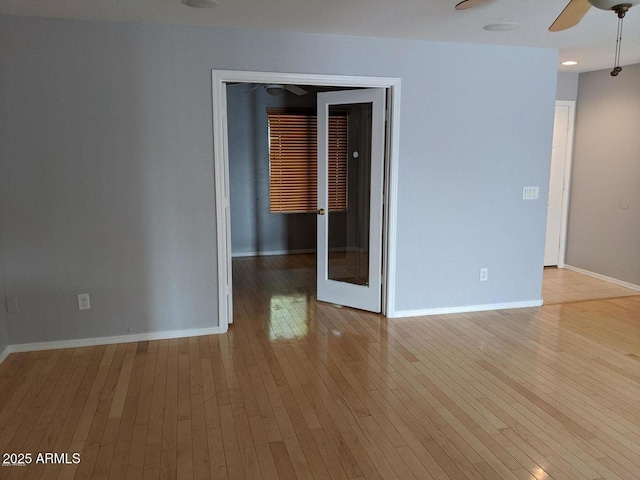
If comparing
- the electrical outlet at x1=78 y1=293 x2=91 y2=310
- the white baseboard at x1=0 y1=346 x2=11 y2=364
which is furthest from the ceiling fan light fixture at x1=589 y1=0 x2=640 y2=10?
the white baseboard at x1=0 y1=346 x2=11 y2=364

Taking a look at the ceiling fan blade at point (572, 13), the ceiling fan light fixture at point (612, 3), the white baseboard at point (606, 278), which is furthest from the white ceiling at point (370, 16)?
the white baseboard at point (606, 278)

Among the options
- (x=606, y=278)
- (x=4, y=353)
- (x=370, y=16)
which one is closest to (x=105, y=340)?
(x=4, y=353)

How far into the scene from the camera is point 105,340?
3.86m

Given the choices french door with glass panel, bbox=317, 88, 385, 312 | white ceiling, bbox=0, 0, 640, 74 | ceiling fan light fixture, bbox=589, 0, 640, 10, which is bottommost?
french door with glass panel, bbox=317, 88, 385, 312

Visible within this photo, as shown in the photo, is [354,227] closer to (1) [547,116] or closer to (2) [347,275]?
(2) [347,275]

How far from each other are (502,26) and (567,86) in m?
2.97

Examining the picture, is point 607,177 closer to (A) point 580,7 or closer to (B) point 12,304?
(A) point 580,7

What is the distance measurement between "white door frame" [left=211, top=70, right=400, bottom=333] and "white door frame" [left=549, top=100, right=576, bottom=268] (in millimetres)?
3075

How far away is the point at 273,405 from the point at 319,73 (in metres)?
2.58

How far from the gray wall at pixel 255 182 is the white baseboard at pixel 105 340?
335cm

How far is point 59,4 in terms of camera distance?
3135 millimetres

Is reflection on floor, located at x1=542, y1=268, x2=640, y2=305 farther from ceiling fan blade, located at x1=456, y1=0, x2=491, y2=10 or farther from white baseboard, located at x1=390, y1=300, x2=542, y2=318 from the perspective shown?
ceiling fan blade, located at x1=456, y1=0, x2=491, y2=10

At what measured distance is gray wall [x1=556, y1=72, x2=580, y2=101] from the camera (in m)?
6.02

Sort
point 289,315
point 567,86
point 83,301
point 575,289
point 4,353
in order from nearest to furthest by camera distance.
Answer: point 4,353 → point 83,301 → point 289,315 → point 575,289 → point 567,86
